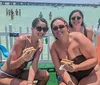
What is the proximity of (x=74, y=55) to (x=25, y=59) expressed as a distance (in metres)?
0.70

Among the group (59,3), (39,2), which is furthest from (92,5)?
(39,2)

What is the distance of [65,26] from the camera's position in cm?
339

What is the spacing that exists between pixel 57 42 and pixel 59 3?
102222mm

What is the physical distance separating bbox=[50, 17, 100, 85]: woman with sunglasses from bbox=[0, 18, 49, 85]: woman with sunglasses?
21 cm

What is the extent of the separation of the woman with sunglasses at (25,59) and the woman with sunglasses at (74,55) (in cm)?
21

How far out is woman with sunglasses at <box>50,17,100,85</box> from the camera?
336 cm

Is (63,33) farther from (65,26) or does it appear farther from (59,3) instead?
(59,3)

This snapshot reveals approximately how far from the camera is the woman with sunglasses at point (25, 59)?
3432mm

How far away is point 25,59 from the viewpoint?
11.0 ft

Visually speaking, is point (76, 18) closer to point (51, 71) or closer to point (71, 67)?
point (71, 67)

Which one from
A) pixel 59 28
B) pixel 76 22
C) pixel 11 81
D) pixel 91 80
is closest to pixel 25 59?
pixel 11 81

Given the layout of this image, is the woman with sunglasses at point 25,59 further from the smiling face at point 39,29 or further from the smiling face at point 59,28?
the smiling face at point 59,28

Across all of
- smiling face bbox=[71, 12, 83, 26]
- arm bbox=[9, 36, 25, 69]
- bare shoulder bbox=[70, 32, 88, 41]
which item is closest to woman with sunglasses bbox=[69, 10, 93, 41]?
smiling face bbox=[71, 12, 83, 26]

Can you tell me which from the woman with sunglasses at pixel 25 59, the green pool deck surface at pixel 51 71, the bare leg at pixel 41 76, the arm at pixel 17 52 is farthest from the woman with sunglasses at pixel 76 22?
the green pool deck surface at pixel 51 71
